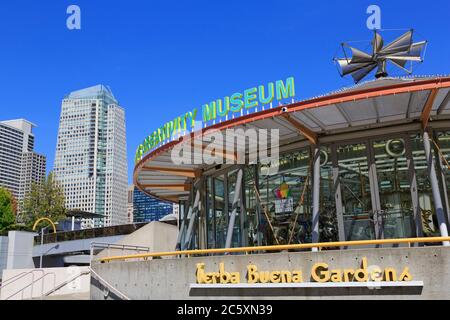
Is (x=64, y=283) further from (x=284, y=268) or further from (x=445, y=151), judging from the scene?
(x=445, y=151)

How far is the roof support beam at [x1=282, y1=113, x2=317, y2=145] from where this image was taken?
12.2 metres

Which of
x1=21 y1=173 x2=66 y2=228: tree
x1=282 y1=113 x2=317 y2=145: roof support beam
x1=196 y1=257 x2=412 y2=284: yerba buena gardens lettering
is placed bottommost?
x1=196 y1=257 x2=412 y2=284: yerba buena gardens lettering

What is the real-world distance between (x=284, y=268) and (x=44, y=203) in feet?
187

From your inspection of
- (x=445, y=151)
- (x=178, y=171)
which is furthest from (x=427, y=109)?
(x=178, y=171)

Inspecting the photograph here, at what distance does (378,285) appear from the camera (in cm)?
873

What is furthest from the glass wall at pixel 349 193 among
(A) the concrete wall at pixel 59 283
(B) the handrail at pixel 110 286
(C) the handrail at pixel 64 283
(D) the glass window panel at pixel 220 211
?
(A) the concrete wall at pixel 59 283

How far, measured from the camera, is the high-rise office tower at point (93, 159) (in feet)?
513

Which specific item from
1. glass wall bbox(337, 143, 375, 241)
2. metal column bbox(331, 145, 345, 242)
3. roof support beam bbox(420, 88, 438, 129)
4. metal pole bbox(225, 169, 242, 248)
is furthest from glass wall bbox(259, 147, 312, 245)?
roof support beam bbox(420, 88, 438, 129)

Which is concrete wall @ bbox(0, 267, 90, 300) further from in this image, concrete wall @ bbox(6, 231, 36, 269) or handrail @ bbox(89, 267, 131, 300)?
concrete wall @ bbox(6, 231, 36, 269)

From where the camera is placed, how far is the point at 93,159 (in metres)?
161

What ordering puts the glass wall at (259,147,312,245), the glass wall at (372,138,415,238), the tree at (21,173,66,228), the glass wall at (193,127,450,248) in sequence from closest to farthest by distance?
the glass wall at (372,138,415,238) → the glass wall at (193,127,450,248) → the glass wall at (259,147,312,245) → the tree at (21,173,66,228)

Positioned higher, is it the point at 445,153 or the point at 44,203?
the point at 44,203

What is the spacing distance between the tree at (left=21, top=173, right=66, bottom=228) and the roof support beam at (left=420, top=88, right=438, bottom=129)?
180 feet
